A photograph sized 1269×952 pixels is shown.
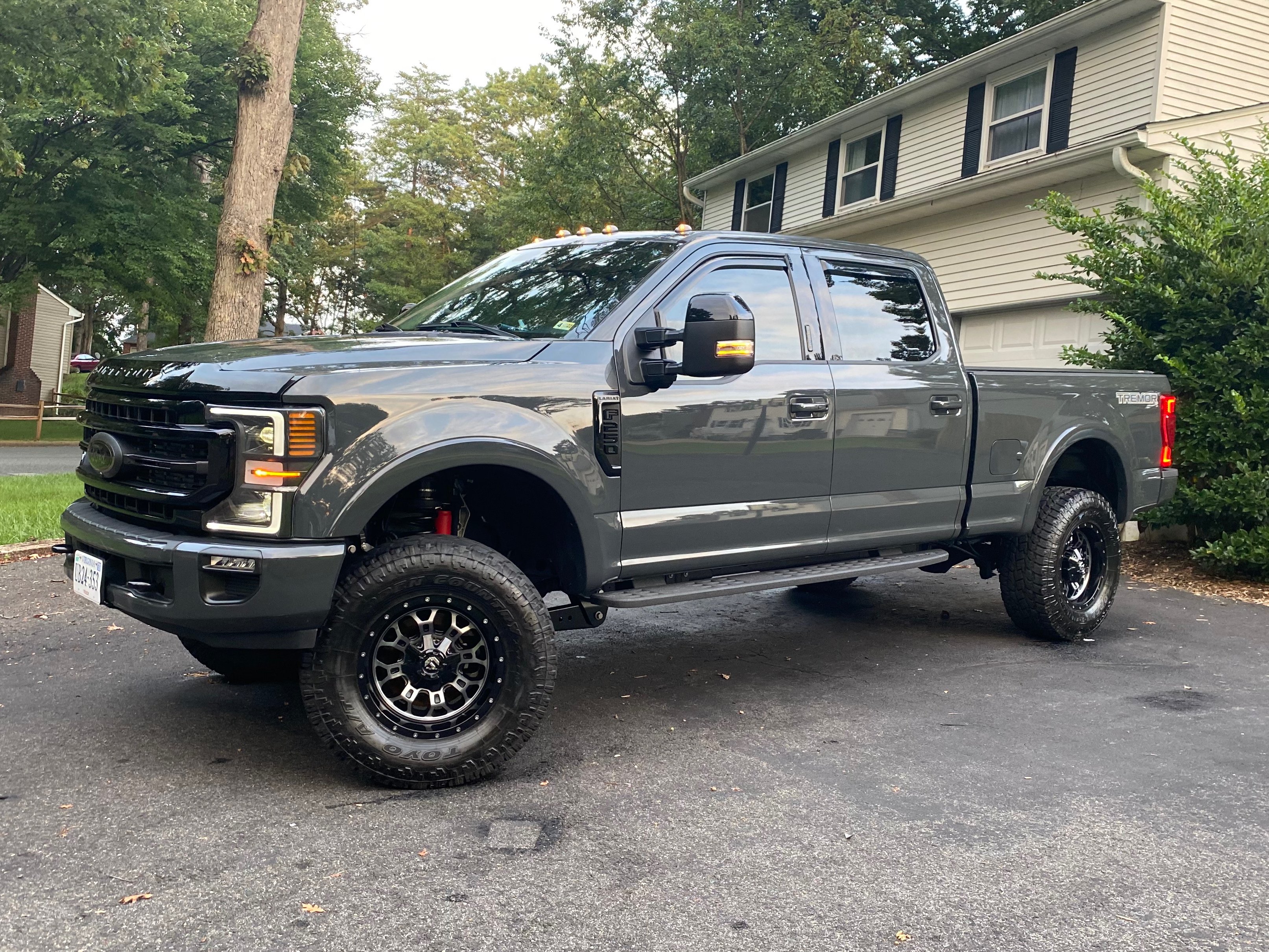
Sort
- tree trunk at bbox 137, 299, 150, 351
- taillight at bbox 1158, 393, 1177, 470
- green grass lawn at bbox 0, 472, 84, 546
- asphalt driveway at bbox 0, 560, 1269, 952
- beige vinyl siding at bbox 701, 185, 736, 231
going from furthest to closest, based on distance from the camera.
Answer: tree trunk at bbox 137, 299, 150, 351 < beige vinyl siding at bbox 701, 185, 736, 231 < green grass lawn at bbox 0, 472, 84, 546 < taillight at bbox 1158, 393, 1177, 470 < asphalt driveway at bbox 0, 560, 1269, 952

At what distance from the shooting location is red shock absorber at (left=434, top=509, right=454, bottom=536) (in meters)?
4.08

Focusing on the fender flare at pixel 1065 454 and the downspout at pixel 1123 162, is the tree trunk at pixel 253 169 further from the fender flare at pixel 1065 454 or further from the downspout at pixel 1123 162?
the downspout at pixel 1123 162

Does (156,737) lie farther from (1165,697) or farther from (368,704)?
(1165,697)

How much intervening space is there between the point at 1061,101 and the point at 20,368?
3397cm

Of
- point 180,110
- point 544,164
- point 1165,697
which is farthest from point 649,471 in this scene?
point 544,164

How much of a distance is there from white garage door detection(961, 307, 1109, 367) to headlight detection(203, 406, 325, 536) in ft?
37.4

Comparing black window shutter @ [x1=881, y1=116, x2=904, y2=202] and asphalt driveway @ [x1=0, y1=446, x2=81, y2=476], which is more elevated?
black window shutter @ [x1=881, y1=116, x2=904, y2=202]

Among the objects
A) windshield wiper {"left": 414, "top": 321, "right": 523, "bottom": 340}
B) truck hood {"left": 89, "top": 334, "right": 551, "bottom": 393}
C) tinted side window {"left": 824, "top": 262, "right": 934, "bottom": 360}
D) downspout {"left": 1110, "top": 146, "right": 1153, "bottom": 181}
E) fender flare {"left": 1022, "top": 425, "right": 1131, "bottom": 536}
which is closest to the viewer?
truck hood {"left": 89, "top": 334, "right": 551, "bottom": 393}

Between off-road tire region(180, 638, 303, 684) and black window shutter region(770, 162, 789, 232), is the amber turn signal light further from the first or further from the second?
black window shutter region(770, 162, 789, 232)

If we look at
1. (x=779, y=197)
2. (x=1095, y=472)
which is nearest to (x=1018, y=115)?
(x=779, y=197)

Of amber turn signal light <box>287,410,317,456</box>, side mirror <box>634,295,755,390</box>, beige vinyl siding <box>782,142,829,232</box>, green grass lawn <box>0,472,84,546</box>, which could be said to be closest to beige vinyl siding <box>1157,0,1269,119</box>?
beige vinyl siding <box>782,142,829,232</box>

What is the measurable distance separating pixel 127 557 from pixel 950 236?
14.7m

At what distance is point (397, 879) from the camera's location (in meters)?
2.96

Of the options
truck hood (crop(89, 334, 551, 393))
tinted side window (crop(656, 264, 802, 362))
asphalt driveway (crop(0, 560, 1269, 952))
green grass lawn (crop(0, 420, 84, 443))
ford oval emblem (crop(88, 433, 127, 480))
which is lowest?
asphalt driveway (crop(0, 560, 1269, 952))
